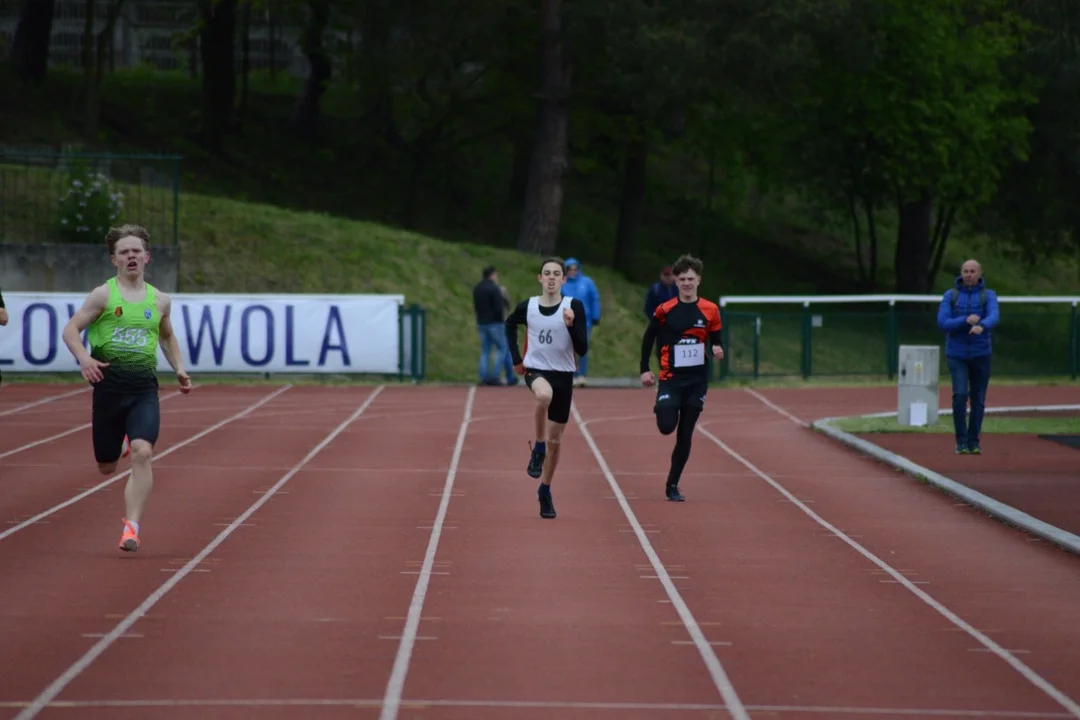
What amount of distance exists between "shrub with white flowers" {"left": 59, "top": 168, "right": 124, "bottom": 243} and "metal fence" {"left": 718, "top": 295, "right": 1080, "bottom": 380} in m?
11.2

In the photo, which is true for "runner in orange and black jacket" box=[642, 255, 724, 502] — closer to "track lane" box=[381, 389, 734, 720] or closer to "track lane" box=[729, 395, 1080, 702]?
"track lane" box=[381, 389, 734, 720]

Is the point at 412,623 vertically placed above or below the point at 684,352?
below

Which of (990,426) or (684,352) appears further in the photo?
(990,426)

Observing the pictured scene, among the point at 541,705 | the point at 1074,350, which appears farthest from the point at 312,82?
the point at 541,705

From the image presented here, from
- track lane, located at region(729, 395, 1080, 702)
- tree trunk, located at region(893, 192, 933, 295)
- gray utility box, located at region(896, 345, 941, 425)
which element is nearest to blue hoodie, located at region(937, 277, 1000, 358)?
track lane, located at region(729, 395, 1080, 702)

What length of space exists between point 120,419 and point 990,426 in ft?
44.9

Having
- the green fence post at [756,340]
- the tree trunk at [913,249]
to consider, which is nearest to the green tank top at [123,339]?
the green fence post at [756,340]

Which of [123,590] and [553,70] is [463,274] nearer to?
[553,70]

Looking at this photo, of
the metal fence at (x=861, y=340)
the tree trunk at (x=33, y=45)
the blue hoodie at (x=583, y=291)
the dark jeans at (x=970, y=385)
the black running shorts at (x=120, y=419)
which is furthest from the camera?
the tree trunk at (x=33, y=45)

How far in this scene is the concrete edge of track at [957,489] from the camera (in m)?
12.3

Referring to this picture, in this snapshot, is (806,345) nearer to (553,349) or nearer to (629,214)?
(629,214)

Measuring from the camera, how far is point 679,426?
14562mm

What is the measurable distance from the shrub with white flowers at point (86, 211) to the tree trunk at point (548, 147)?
12435mm

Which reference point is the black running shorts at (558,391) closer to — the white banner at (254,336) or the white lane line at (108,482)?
the white lane line at (108,482)
